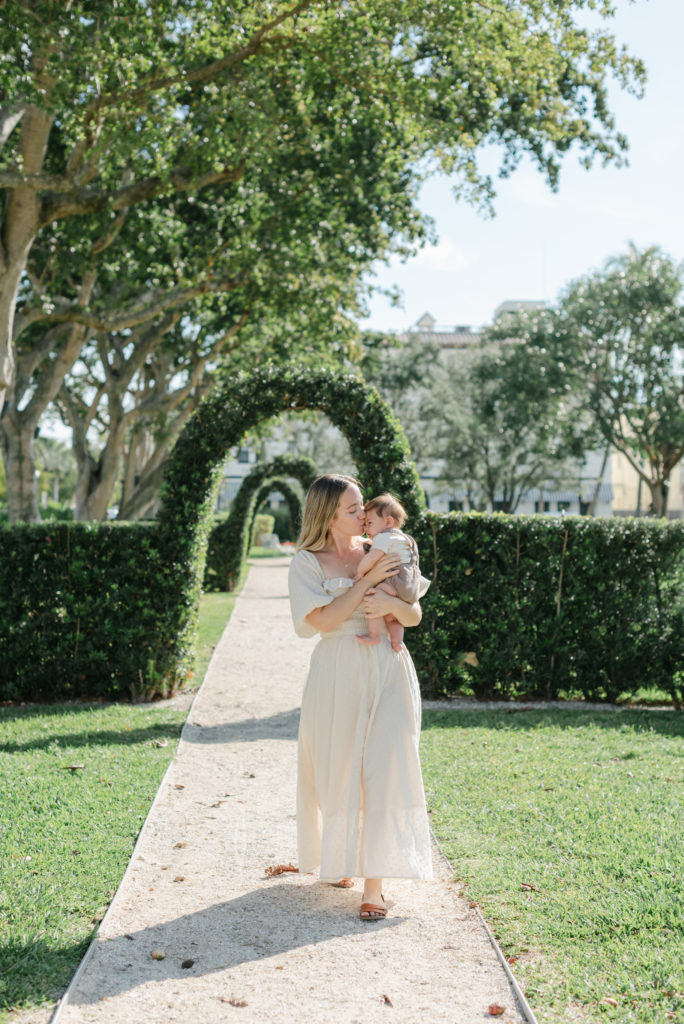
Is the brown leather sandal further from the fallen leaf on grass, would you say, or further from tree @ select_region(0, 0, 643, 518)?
tree @ select_region(0, 0, 643, 518)

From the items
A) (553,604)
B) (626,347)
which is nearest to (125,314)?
(553,604)

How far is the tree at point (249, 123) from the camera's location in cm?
1063

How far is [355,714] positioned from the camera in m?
4.73

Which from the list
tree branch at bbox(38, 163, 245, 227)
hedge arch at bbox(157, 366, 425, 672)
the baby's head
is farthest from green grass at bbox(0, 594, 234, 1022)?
tree branch at bbox(38, 163, 245, 227)

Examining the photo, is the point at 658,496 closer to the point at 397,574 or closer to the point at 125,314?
the point at 125,314

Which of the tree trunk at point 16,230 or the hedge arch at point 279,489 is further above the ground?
the tree trunk at point 16,230

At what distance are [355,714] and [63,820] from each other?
236 centimetres

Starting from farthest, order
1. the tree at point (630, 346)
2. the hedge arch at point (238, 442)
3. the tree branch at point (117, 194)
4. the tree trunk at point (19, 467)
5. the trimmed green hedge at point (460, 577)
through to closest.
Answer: the tree at point (630, 346)
the tree trunk at point (19, 467)
the tree branch at point (117, 194)
the hedge arch at point (238, 442)
the trimmed green hedge at point (460, 577)

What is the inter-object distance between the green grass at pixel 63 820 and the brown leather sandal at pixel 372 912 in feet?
4.17

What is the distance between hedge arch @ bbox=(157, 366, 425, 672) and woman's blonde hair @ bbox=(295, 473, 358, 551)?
5553mm

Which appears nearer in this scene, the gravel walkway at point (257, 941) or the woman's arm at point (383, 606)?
the gravel walkway at point (257, 941)

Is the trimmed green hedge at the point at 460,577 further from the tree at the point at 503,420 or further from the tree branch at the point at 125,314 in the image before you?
the tree at the point at 503,420

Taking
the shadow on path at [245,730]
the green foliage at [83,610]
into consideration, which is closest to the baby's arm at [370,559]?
the shadow on path at [245,730]

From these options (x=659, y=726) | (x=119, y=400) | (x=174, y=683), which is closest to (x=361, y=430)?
(x=174, y=683)
